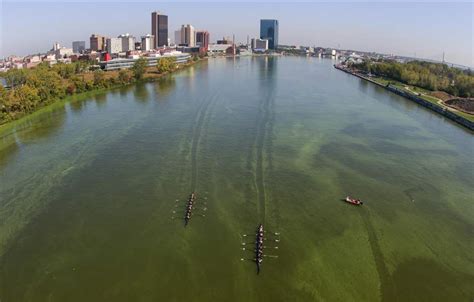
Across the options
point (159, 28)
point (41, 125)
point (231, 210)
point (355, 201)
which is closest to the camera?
point (231, 210)

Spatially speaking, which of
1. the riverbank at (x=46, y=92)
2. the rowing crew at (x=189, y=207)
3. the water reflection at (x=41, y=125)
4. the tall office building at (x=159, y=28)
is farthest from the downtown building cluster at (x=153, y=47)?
the rowing crew at (x=189, y=207)

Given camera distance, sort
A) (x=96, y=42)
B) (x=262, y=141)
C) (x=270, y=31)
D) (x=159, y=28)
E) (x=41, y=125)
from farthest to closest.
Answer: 1. (x=270, y=31)
2. (x=159, y=28)
3. (x=96, y=42)
4. (x=41, y=125)
5. (x=262, y=141)

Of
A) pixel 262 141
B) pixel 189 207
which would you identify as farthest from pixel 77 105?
pixel 189 207

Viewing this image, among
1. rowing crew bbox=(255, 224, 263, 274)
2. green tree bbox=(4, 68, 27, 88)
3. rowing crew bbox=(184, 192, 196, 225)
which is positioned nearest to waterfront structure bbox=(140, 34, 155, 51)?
green tree bbox=(4, 68, 27, 88)

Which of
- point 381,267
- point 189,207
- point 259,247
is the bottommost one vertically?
point 381,267

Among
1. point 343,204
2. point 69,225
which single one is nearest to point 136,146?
point 69,225

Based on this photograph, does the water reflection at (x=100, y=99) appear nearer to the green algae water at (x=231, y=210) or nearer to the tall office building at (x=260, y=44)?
the green algae water at (x=231, y=210)

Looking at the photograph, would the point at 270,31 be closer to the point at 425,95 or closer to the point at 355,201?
the point at 425,95
